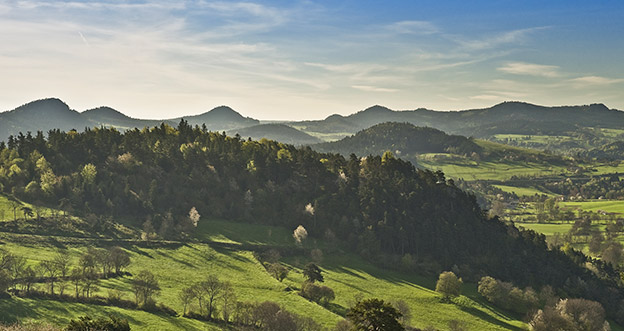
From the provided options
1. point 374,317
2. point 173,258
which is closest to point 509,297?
point 374,317

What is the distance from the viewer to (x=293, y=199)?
579 feet

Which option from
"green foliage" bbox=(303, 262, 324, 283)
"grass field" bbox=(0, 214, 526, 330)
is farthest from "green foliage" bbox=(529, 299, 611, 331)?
"green foliage" bbox=(303, 262, 324, 283)

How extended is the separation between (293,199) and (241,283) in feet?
252

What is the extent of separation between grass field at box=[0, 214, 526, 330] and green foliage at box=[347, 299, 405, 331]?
32.2 meters

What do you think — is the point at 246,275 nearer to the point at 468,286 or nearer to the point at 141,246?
the point at 141,246

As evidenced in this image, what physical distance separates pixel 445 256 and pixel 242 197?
260 ft

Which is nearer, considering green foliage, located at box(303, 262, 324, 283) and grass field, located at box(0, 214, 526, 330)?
grass field, located at box(0, 214, 526, 330)

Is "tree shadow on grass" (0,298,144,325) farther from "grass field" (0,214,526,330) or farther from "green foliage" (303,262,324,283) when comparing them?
"green foliage" (303,262,324,283)

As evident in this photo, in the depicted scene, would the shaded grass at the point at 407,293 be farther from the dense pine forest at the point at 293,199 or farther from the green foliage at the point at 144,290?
the green foliage at the point at 144,290

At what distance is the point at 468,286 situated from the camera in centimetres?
13488

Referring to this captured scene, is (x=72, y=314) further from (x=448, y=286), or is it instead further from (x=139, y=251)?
(x=448, y=286)

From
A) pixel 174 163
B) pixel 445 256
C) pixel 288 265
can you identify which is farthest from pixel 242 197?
pixel 445 256

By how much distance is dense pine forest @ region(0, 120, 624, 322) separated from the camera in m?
147

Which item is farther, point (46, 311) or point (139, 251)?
point (139, 251)
